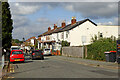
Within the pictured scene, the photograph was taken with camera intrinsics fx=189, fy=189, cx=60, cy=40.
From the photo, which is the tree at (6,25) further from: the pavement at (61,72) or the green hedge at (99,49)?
the green hedge at (99,49)

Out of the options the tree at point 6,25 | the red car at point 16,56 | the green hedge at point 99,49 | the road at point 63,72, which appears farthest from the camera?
the tree at point 6,25

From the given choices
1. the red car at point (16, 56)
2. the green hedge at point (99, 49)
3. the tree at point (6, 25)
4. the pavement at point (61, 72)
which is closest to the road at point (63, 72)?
the pavement at point (61, 72)

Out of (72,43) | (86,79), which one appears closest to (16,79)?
(86,79)

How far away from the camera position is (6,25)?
26250 mm

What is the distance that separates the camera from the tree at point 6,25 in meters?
25.9

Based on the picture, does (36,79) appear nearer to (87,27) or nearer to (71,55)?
(71,55)

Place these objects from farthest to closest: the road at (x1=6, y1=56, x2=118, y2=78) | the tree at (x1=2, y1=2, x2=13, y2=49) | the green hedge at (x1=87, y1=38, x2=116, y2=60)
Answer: the tree at (x1=2, y1=2, x2=13, y2=49) < the green hedge at (x1=87, y1=38, x2=116, y2=60) < the road at (x1=6, y1=56, x2=118, y2=78)

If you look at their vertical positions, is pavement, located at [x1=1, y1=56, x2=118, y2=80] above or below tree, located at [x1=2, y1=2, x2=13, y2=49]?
below

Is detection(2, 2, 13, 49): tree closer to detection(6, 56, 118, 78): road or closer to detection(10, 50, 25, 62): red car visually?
detection(10, 50, 25, 62): red car

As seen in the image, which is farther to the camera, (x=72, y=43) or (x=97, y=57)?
(x=72, y=43)

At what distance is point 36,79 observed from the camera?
33.7 ft

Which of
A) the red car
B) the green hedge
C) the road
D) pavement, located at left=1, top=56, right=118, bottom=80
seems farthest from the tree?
the green hedge

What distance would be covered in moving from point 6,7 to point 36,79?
1929 cm

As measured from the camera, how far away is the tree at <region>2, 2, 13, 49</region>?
25.9 m
